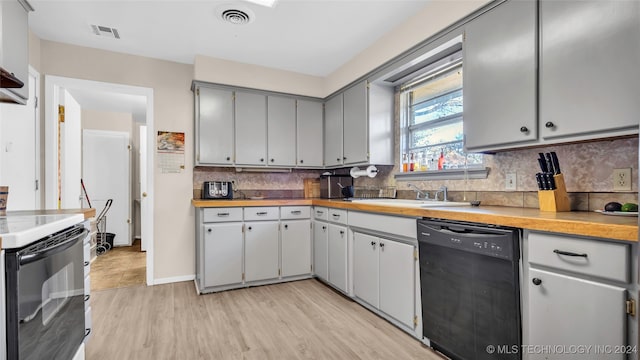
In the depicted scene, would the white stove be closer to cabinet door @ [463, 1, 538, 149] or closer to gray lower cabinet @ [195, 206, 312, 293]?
gray lower cabinet @ [195, 206, 312, 293]

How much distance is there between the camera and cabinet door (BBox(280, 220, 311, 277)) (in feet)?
11.3

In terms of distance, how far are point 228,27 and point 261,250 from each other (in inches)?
85.8

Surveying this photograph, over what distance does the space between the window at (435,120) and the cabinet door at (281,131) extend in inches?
53.1

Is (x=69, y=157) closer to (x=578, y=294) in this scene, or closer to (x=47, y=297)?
(x=47, y=297)

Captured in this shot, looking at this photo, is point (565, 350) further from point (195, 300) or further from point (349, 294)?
point (195, 300)

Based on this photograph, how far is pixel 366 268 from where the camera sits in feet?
8.68

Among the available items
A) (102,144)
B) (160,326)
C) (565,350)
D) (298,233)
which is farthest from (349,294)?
(102,144)

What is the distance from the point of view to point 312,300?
9.64 feet

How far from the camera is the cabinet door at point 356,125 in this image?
A: 325 centimetres

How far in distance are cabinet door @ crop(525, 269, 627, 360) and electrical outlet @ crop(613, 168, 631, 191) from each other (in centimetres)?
67

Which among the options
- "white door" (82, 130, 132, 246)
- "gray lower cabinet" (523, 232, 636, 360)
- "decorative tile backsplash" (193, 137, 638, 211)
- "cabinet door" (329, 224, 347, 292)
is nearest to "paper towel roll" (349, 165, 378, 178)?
"decorative tile backsplash" (193, 137, 638, 211)

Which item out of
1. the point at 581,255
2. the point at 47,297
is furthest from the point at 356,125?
the point at 47,297

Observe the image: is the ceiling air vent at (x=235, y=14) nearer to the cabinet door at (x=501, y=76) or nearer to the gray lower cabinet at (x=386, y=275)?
the cabinet door at (x=501, y=76)

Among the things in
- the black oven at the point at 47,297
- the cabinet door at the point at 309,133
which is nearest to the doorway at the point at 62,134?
the cabinet door at the point at 309,133
